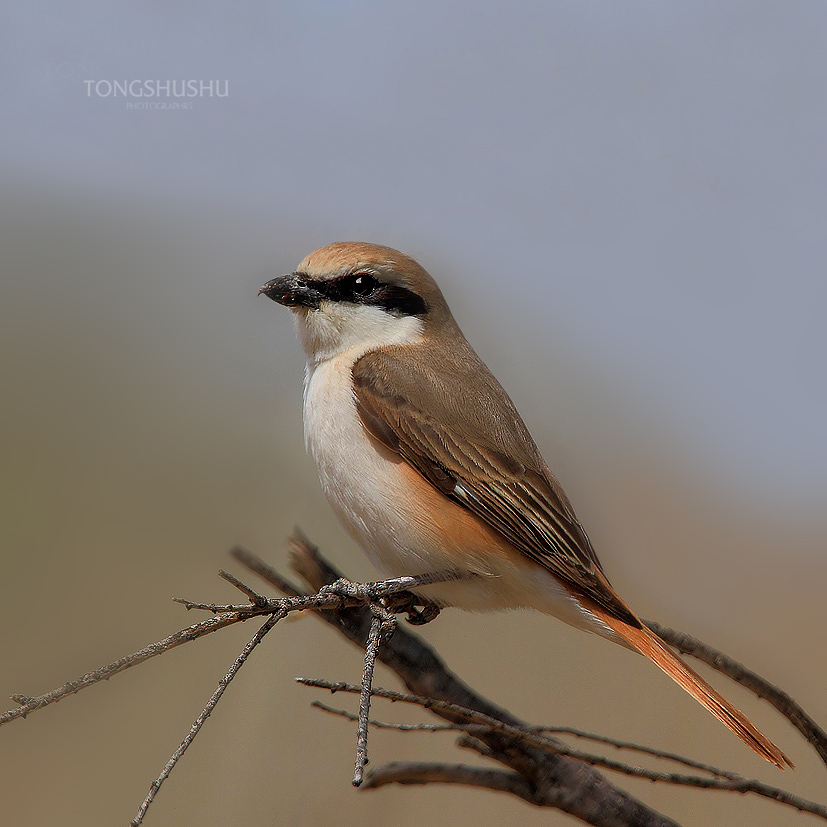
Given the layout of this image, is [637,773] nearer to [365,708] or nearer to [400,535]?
[365,708]

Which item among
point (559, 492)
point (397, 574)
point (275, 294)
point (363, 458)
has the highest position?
point (275, 294)

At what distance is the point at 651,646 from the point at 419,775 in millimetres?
679

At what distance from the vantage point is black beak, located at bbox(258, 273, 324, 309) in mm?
2383

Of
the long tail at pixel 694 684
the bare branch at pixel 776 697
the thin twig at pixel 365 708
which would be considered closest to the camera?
the thin twig at pixel 365 708

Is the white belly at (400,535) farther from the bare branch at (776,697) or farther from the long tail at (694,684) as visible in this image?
the bare branch at (776,697)

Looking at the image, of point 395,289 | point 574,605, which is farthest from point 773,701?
point 395,289

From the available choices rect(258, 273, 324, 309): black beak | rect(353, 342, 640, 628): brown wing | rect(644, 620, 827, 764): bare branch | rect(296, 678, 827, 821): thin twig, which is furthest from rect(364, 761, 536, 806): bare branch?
rect(258, 273, 324, 309): black beak

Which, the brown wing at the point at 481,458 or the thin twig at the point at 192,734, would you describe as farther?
the brown wing at the point at 481,458

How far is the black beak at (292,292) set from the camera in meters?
2.38

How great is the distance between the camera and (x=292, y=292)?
2.40 metres

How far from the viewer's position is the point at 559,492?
233 cm

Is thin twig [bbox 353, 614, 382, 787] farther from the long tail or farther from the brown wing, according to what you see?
A: the long tail

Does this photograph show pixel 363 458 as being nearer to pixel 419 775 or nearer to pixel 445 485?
pixel 445 485

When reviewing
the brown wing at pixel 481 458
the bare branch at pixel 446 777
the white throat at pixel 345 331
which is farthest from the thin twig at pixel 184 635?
the white throat at pixel 345 331
